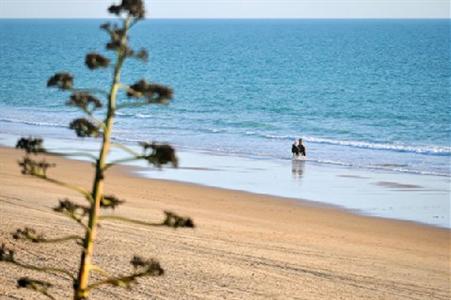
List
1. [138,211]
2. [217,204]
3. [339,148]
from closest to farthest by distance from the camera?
1. [138,211]
2. [217,204]
3. [339,148]

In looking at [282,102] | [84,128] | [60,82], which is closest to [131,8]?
[60,82]

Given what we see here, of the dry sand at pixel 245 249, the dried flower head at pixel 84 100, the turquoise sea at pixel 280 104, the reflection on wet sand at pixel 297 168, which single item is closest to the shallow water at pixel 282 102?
the turquoise sea at pixel 280 104

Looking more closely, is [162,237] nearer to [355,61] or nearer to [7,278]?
[7,278]

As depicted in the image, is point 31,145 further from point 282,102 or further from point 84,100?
point 282,102

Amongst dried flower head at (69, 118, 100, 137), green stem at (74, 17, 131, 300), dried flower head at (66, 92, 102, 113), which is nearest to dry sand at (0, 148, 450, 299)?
green stem at (74, 17, 131, 300)

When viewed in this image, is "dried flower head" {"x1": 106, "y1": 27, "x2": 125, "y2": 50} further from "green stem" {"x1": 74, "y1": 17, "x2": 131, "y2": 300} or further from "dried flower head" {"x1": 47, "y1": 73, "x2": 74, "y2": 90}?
"dried flower head" {"x1": 47, "y1": 73, "x2": 74, "y2": 90}

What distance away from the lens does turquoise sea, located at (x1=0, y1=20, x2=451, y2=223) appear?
4206 cm

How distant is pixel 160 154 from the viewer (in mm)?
6699

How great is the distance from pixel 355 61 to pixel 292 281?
10505cm

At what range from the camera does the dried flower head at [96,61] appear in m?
6.58

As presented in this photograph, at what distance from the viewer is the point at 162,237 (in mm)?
19859

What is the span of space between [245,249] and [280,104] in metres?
50.1

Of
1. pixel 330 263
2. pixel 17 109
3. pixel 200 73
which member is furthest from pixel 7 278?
pixel 200 73

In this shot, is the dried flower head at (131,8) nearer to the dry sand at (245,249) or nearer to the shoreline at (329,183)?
the dry sand at (245,249)
